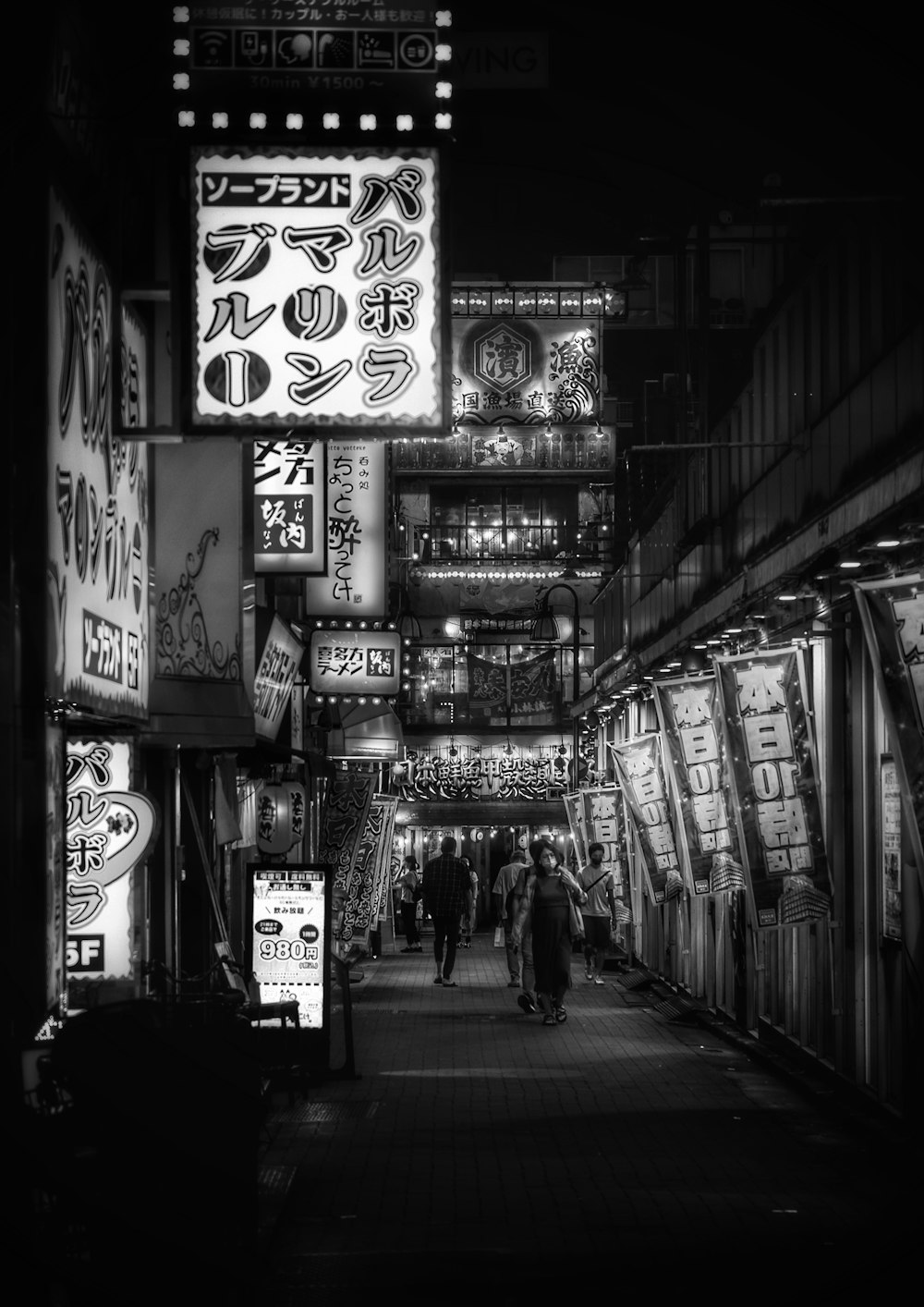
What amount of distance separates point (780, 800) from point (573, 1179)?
11.8 feet

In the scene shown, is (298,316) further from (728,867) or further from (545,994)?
(545,994)

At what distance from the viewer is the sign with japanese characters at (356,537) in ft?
72.5

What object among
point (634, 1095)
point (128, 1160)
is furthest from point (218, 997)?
point (634, 1095)

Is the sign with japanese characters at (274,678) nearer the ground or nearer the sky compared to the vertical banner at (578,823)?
nearer the sky

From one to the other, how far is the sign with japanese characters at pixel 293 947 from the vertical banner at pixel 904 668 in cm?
776

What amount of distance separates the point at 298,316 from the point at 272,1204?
5.40 m

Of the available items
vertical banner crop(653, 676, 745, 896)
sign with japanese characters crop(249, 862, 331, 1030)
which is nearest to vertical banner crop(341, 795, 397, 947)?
sign with japanese characters crop(249, 862, 331, 1030)

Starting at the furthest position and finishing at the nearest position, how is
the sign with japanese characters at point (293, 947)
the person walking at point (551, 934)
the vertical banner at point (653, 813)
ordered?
the person walking at point (551, 934) < the vertical banner at point (653, 813) < the sign with japanese characters at point (293, 947)

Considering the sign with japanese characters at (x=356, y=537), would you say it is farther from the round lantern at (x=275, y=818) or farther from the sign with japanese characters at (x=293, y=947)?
the sign with japanese characters at (x=293, y=947)

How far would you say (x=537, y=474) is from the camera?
48.2 meters

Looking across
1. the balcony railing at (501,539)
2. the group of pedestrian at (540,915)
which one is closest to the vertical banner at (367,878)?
the group of pedestrian at (540,915)

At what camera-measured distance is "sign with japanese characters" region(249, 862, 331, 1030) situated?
51.8 ft

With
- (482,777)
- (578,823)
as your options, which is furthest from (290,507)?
(482,777)

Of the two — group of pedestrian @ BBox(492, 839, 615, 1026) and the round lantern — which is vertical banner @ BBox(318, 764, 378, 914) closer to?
group of pedestrian @ BBox(492, 839, 615, 1026)
